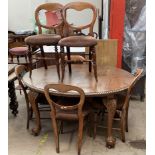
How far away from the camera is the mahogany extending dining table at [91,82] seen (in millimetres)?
2965

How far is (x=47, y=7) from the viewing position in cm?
391

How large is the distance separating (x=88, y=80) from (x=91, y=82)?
0.36 feet

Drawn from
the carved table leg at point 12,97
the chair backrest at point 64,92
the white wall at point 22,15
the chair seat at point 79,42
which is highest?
the white wall at point 22,15

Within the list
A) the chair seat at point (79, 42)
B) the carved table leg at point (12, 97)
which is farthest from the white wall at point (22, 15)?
the chair seat at point (79, 42)

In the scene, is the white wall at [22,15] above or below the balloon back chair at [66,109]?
above

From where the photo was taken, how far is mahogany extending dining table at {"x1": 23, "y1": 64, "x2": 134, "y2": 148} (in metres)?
2.96

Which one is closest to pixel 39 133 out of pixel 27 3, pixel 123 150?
pixel 123 150

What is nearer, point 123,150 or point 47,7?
point 123,150

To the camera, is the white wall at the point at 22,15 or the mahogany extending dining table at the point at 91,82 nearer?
the mahogany extending dining table at the point at 91,82

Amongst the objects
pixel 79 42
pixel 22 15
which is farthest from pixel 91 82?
pixel 22 15

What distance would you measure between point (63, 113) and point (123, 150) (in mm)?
830

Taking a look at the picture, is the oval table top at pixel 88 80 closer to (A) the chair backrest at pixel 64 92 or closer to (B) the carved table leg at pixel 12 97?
(A) the chair backrest at pixel 64 92

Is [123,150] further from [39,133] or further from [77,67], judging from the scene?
[77,67]
